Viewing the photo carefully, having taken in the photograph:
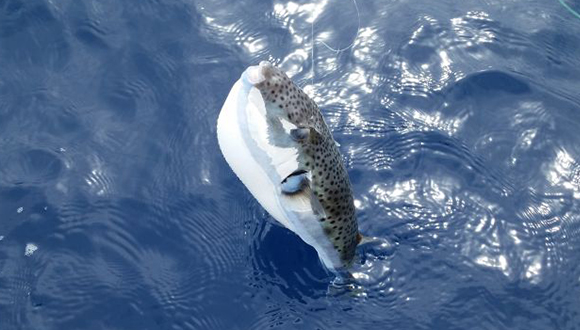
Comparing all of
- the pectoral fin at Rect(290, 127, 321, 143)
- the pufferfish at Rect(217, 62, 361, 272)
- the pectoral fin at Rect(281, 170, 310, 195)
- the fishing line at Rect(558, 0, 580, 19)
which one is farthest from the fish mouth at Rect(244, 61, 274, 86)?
the fishing line at Rect(558, 0, 580, 19)

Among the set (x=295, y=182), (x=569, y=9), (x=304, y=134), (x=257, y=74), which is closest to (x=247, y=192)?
(x=295, y=182)

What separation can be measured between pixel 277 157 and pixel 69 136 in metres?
2.53

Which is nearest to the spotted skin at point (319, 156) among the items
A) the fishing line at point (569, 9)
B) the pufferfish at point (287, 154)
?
the pufferfish at point (287, 154)

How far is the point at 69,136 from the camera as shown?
6477 mm

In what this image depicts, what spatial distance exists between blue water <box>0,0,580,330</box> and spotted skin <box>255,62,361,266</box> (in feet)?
2.27

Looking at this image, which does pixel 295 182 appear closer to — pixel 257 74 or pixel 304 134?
pixel 304 134

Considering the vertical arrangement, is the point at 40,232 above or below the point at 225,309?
above

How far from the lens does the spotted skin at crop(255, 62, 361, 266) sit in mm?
4801

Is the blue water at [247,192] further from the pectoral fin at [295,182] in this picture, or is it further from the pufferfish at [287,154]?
the pectoral fin at [295,182]

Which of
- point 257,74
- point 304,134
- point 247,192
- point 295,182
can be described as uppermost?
point 257,74

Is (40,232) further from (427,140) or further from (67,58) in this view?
(427,140)

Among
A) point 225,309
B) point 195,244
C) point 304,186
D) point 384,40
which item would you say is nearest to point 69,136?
point 195,244

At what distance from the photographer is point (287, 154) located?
4.90 m

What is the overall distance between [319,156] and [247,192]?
1375 millimetres
